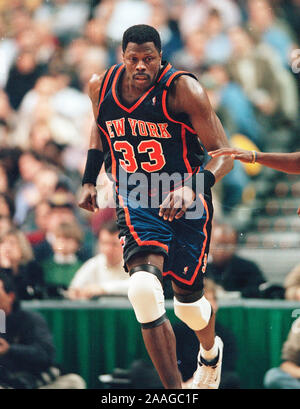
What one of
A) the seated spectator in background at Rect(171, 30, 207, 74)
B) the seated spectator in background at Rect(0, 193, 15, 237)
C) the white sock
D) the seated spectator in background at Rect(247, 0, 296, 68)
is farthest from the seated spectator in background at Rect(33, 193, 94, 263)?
the seated spectator in background at Rect(247, 0, 296, 68)

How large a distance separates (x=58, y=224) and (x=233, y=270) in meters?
1.31

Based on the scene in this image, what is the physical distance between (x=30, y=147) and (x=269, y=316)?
2.35m

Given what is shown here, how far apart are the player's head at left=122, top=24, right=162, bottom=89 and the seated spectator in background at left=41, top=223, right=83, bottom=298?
A: 170 centimetres

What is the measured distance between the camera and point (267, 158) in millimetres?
3697

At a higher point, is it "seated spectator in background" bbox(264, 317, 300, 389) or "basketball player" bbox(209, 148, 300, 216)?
"basketball player" bbox(209, 148, 300, 216)

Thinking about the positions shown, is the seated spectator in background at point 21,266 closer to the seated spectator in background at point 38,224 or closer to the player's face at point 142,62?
the seated spectator in background at point 38,224

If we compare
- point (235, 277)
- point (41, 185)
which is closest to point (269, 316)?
point (235, 277)

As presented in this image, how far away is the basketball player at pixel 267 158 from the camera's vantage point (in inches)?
143

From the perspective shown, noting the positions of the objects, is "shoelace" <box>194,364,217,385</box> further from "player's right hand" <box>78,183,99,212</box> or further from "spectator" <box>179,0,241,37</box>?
"spectator" <box>179,0,241,37</box>

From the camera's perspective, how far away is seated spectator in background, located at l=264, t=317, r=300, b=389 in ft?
15.5

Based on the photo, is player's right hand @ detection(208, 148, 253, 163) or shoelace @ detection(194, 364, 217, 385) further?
shoelace @ detection(194, 364, 217, 385)

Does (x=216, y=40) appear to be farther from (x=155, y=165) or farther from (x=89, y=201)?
(x=89, y=201)

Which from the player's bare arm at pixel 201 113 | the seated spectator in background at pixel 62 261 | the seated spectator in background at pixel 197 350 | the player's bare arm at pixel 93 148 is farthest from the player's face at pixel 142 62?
the seated spectator in background at pixel 62 261
